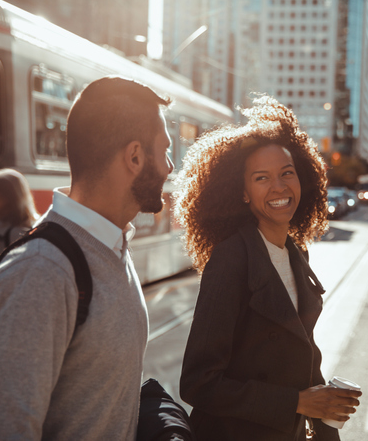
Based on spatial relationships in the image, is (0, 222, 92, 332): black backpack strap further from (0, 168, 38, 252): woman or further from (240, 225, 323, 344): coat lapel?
(0, 168, 38, 252): woman

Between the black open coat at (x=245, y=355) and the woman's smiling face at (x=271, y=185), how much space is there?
252 millimetres

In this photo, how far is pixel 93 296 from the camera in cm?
140

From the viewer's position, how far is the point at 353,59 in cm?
14888

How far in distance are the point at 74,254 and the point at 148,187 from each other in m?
0.36

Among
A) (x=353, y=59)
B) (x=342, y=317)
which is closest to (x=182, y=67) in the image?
(x=353, y=59)

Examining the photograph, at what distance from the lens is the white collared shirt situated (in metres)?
1.49

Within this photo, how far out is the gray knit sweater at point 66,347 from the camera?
1246 mm

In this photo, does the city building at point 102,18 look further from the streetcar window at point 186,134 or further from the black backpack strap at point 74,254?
the black backpack strap at point 74,254

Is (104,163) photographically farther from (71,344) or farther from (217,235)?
(217,235)

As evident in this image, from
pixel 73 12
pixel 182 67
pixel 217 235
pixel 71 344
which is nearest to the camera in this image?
pixel 71 344

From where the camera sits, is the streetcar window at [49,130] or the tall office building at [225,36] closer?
the streetcar window at [49,130]

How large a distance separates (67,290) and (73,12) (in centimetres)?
2520

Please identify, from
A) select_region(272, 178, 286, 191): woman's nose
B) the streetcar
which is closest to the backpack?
select_region(272, 178, 286, 191): woman's nose

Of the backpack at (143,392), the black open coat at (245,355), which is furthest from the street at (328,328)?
the backpack at (143,392)
